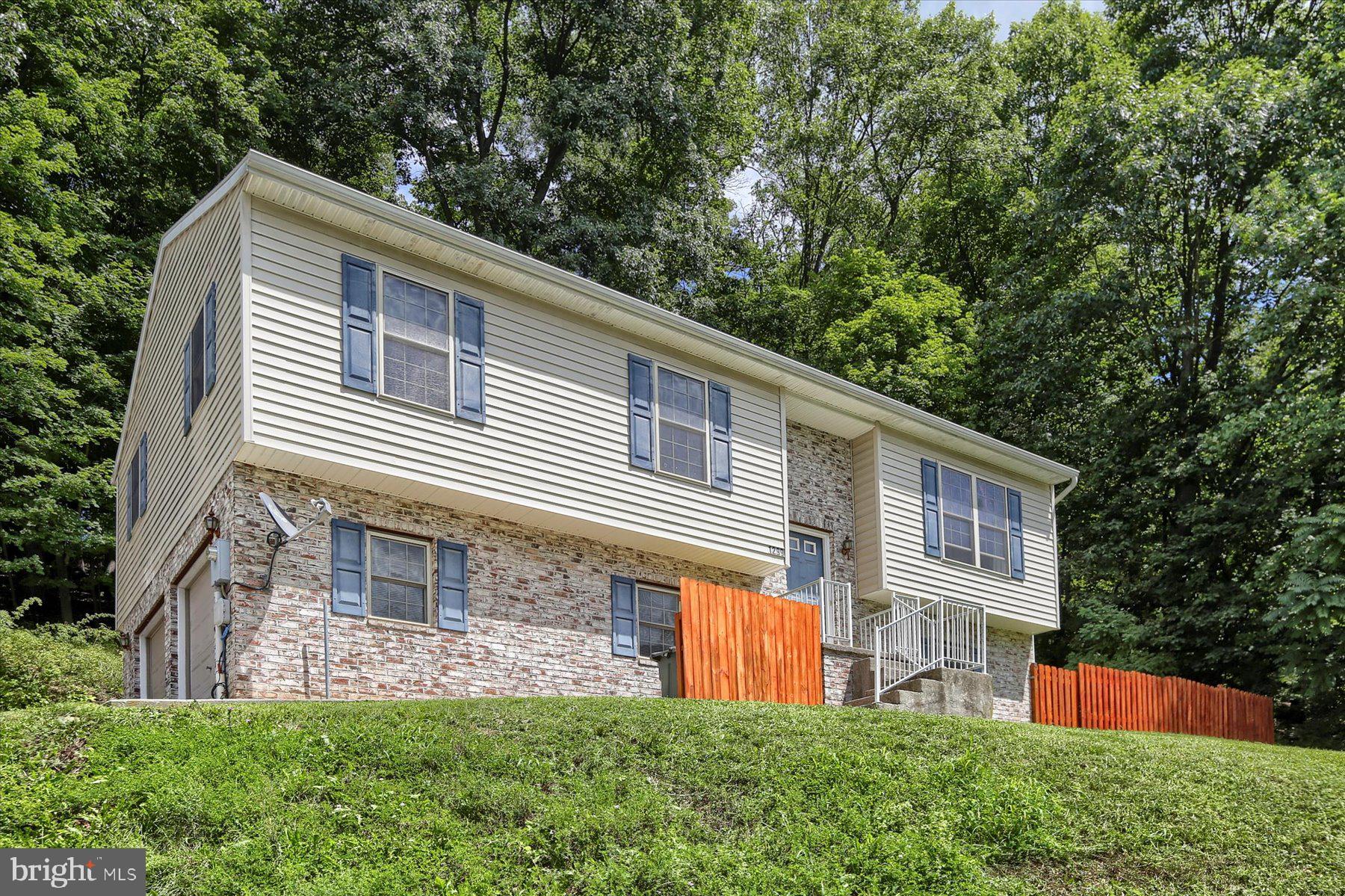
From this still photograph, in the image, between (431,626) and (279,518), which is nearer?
(279,518)

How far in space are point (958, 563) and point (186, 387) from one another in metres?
12.4

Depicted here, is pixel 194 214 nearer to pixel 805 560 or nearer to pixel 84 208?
pixel 805 560

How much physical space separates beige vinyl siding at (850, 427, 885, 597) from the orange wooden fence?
156 inches

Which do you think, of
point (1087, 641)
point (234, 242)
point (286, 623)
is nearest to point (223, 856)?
point (286, 623)

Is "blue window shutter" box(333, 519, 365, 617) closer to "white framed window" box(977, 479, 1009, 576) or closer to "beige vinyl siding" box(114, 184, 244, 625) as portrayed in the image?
"beige vinyl siding" box(114, 184, 244, 625)

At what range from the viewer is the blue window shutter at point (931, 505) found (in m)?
20.6

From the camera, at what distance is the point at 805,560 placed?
779 inches

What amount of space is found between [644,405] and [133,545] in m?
8.27

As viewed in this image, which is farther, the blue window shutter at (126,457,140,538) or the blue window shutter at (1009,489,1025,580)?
the blue window shutter at (1009,489,1025,580)

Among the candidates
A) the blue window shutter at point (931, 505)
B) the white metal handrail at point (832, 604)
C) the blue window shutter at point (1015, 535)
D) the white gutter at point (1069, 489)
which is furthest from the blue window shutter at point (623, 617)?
the white gutter at point (1069, 489)

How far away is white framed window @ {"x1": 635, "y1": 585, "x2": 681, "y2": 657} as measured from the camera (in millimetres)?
16469

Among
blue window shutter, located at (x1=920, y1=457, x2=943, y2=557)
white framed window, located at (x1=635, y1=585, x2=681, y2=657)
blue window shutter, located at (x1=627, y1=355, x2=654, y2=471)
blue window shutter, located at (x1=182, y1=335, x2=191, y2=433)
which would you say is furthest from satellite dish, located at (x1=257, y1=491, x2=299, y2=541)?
blue window shutter, located at (x1=920, y1=457, x2=943, y2=557)

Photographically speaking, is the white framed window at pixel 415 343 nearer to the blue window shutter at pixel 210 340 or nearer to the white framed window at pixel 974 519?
the blue window shutter at pixel 210 340

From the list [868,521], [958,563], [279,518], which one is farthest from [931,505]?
[279,518]
